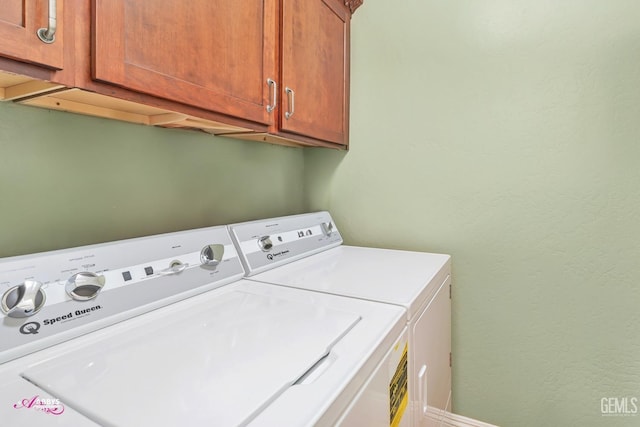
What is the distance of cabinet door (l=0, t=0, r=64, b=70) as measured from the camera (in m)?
0.53

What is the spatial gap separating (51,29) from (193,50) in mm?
320

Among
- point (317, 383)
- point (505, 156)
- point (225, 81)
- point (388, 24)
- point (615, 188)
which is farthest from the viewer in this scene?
point (388, 24)

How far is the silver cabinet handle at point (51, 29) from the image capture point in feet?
1.88

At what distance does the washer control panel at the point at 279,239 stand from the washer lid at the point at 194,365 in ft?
1.10

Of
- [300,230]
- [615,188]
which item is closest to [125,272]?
[300,230]

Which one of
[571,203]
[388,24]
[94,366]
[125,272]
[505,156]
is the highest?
[388,24]

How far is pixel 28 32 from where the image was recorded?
55 centimetres

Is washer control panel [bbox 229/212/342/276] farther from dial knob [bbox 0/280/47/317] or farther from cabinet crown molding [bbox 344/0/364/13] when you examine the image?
cabinet crown molding [bbox 344/0/364/13]

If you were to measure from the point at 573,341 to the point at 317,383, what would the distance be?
1.32 meters

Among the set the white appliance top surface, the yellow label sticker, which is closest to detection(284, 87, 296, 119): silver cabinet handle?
the white appliance top surface

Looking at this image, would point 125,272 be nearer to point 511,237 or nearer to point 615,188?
point 511,237

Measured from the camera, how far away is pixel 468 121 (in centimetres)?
148

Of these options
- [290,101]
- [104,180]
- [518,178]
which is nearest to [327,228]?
[290,101]

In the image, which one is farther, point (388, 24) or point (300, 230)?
point (388, 24)
